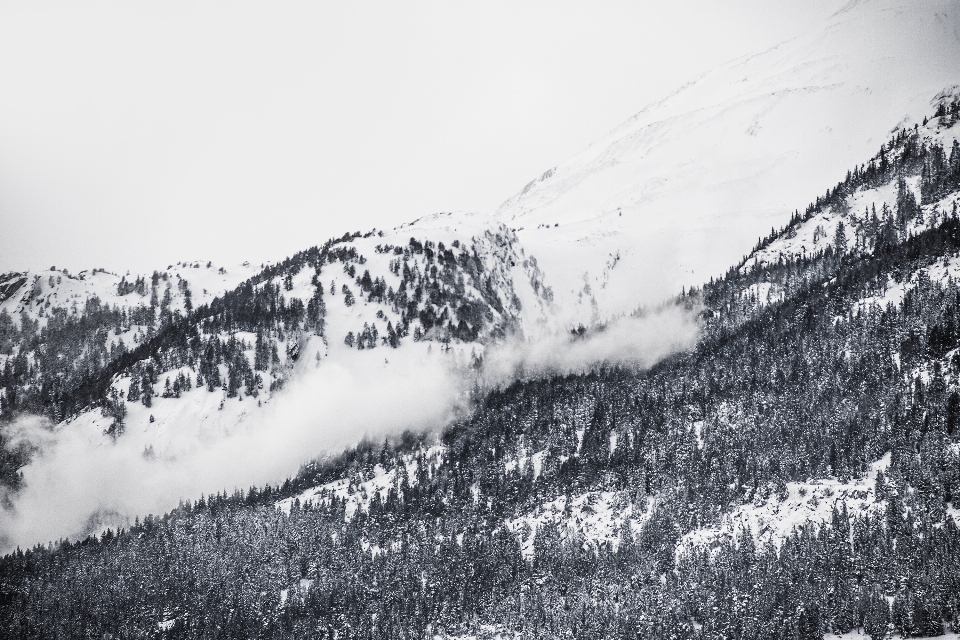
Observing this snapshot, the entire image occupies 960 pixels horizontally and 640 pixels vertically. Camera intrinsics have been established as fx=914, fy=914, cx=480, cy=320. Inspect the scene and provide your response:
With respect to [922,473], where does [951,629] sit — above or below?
below

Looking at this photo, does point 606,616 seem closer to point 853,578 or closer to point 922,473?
point 853,578

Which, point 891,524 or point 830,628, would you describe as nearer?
point 830,628

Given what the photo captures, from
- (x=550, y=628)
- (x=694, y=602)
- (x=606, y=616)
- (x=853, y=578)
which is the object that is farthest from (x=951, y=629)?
(x=550, y=628)

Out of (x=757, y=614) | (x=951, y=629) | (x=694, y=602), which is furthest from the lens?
(x=694, y=602)

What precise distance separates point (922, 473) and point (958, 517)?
43.8ft

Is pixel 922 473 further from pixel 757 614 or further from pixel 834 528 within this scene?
pixel 757 614

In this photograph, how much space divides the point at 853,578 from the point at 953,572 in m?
18.4

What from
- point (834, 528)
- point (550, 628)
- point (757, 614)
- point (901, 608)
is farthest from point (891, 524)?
point (550, 628)

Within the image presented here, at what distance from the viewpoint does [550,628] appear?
199500mm

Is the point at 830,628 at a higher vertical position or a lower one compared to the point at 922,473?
lower

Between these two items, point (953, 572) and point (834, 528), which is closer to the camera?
point (953, 572)

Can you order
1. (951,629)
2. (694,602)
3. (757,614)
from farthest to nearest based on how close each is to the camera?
1. (694,602)
2. (757,614)
3. (951,629)

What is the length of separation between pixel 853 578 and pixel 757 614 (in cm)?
2120

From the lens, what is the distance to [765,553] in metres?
196
